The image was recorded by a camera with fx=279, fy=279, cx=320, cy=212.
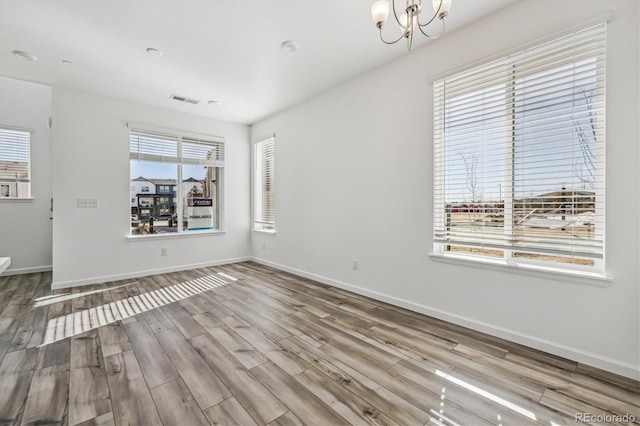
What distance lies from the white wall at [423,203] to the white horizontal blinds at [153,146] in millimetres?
1746

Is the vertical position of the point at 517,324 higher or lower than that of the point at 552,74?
lower

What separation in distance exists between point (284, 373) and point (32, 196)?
5865 millimetres

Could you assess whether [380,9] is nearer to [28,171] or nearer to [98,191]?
[98,191]

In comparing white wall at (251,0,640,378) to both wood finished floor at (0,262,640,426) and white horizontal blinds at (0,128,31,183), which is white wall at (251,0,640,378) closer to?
wood finished floor at (0,262,640,426)

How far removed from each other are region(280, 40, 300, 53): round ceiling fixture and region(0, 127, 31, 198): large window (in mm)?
5166

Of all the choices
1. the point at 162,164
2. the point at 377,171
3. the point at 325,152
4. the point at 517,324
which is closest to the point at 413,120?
the point at 377,171

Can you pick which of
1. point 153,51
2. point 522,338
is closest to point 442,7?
point 522,338

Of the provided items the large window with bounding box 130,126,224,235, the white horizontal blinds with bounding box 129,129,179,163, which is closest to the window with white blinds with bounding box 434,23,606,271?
the large window with bounding box 130,126,224,235

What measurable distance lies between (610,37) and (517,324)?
224cm

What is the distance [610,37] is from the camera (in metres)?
1.95

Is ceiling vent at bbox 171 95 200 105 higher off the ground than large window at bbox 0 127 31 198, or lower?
higher

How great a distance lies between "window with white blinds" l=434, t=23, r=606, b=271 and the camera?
2061 millimetres

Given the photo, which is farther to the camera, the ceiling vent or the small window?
the small window

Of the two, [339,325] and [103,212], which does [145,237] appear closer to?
[103,212]
